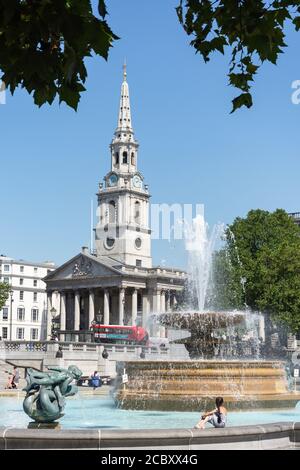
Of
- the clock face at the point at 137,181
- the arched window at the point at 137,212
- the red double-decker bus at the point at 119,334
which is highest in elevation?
the clock face at the point at 137,181

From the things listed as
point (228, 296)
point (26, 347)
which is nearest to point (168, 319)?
point (26, 347)

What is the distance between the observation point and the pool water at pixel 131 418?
15508 mm

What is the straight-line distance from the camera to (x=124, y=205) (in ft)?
364

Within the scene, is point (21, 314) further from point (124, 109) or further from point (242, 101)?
point (242, 101)

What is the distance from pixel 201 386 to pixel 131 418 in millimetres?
2563

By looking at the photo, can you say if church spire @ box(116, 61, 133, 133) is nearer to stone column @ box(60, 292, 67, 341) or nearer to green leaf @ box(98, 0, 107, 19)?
stone column @ box(60, 292, 67, 341)

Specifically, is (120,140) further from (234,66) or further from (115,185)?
(234,66)

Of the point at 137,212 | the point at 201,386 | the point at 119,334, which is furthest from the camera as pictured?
the point at 137,212

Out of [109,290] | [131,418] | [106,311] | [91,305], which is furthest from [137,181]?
[131,418]

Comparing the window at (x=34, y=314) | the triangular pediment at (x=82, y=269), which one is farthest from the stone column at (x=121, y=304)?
the window at (x=34, y=314)

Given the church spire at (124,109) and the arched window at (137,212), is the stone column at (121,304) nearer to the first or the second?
the arched window at (137,212)

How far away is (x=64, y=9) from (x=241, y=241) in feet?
203

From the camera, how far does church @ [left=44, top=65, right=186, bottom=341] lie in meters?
102

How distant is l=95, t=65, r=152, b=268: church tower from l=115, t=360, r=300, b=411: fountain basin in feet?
299
